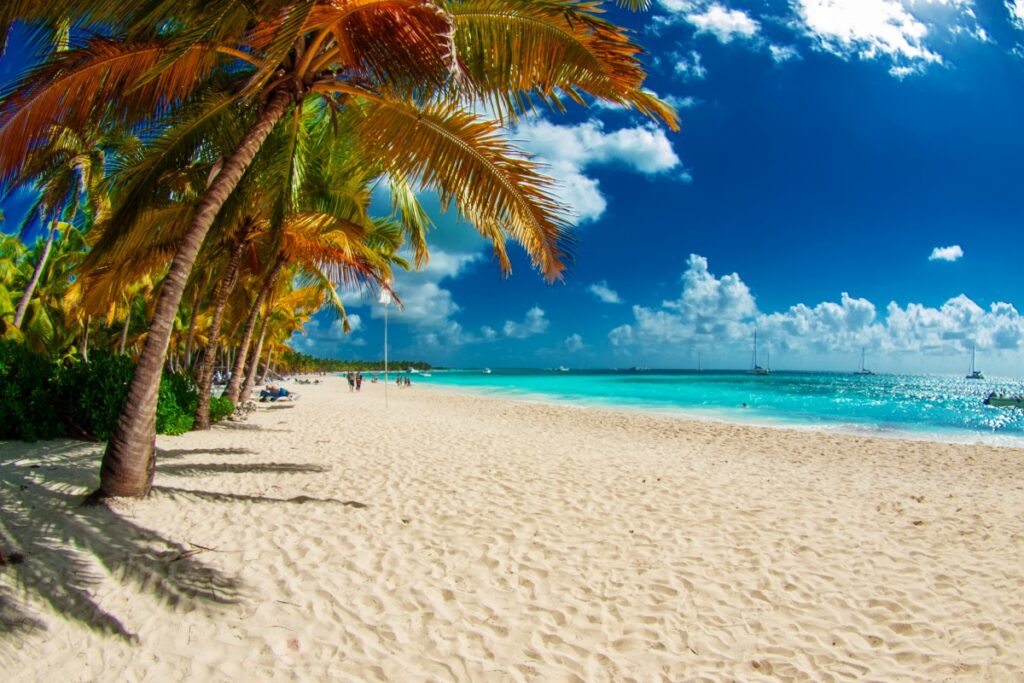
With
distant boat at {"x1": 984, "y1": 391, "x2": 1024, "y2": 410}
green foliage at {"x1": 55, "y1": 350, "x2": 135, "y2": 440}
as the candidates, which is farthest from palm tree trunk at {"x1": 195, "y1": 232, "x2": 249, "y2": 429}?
distant boat at {"x1": 984, "y1": 391, "x2": 1024, "y2": 410}

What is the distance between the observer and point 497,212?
5484 mm

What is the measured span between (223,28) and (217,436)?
7909 mm

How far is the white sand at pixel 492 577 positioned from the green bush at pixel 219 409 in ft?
14.3

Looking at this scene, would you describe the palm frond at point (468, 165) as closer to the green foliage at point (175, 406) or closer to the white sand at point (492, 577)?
the white sand at point (492, 577)

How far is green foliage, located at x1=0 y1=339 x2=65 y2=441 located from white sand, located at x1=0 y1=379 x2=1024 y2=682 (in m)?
0.49

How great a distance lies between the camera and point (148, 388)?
15.4ft

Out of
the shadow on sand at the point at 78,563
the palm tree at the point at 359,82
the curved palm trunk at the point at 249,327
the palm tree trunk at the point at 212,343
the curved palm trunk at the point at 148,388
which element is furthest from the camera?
the curved palm trunk at the point at 249,327

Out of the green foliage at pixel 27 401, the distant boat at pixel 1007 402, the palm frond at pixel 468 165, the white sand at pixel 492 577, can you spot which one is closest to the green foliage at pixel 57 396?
the green foliage at pixel 27 401

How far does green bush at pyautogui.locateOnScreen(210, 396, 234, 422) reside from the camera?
38.9 ft

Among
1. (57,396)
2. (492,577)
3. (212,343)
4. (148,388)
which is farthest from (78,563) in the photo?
(212,343)

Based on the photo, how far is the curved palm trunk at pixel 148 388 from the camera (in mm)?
4688

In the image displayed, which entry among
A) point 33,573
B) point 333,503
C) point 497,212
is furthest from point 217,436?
point 497,212

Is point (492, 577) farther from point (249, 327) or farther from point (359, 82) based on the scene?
point (249, 327)

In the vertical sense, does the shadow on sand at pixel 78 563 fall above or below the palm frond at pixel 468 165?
below
